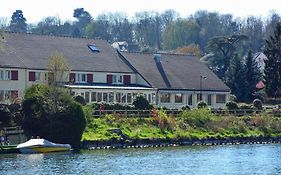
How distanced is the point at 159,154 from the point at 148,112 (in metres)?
17.5

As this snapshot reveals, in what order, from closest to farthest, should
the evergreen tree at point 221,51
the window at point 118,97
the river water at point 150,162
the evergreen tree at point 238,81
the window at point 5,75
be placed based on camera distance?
the river water at point 150,162, the window at point 5,75, the window at point 118,97, the evergreen tree at point 238,81, the evergreen tree at point 221,51

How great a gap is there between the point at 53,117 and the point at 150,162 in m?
11.2

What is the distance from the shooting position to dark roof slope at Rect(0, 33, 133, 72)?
3152 inches

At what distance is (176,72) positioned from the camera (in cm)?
9362

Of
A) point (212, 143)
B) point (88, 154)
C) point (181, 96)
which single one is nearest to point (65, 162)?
point (88, 154)

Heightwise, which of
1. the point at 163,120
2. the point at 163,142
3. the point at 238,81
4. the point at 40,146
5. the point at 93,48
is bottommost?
the point at 163,142

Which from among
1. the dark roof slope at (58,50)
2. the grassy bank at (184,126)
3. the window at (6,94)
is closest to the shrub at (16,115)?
the grassy bank at (184,126)

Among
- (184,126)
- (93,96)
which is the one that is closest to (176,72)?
(93,96)

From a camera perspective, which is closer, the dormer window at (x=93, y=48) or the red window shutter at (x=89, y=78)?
the red window shutter at (x=89, y=78)

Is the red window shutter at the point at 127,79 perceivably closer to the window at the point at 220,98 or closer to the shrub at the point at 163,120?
the window at the point at 220,98

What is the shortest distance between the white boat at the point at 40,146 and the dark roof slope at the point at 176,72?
33163mm

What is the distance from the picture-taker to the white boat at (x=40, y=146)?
5512cm

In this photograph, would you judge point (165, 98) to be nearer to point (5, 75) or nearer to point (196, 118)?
point (196, 118)

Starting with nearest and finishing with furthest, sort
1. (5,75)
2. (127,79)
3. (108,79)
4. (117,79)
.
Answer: (5,75) < (108,79) < (117,79) < (127,79)
